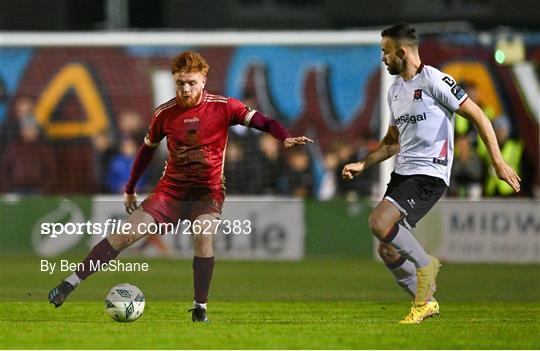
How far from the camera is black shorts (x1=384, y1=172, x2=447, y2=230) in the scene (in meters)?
10.5

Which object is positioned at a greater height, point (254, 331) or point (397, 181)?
point (397, 181)

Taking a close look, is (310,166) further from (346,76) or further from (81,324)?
(81,324)

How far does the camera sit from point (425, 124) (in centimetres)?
1055

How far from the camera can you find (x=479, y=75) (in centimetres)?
2312

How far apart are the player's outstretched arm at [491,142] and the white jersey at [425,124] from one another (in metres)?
0.16

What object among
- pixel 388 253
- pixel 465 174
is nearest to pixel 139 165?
pixel 388 253

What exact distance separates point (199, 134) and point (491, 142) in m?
2.17

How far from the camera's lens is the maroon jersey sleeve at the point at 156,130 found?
35.1 feet

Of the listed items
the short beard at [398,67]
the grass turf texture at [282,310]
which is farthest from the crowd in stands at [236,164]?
the short beard at [398,67]

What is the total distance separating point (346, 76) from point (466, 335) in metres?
13.9

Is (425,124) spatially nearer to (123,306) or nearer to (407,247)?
(407,247)

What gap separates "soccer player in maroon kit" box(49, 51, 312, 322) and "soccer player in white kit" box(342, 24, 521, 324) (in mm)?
941

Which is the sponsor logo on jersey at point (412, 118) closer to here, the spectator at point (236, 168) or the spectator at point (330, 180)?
the spectator at point (330, 180)

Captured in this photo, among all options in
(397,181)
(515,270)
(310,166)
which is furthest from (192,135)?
(310,166)
